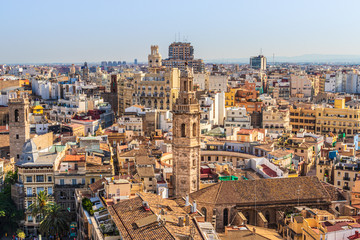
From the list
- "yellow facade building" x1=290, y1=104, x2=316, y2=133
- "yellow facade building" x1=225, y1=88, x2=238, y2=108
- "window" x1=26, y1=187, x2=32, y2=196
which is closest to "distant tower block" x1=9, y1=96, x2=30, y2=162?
"window" x1=26, y1=187, x2=32, y2=196

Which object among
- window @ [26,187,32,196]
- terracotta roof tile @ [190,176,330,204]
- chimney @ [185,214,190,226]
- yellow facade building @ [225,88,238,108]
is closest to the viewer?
chimney @ [185,214,190,226]

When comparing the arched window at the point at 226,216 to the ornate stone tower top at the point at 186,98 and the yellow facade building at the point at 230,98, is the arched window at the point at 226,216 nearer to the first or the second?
the ornate stone tower top at the point at 186,98

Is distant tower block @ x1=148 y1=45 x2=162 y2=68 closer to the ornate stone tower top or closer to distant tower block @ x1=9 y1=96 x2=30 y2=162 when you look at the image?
distant tower block @ x1=9 y1=96 x2=30 y2=162

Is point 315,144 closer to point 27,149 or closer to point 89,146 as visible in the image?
point 89,146

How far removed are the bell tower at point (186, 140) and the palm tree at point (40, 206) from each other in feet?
33.6

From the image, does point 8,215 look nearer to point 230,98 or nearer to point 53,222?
point 53,222

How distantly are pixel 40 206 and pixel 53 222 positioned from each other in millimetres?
2193

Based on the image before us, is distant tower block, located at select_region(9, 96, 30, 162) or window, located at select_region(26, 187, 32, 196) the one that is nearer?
window, located at select_region(26, 187, 32, 196)

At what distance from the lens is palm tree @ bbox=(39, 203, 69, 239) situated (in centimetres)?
3544

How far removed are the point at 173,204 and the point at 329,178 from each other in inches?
878

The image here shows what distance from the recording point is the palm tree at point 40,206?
120 ft

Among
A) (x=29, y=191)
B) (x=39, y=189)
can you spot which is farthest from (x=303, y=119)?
(x=29, y=191)

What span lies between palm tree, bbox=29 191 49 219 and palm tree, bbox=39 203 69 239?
685 mm

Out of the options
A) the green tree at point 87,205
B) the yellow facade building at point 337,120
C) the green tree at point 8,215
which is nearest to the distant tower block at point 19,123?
the green tree at point 8,215
